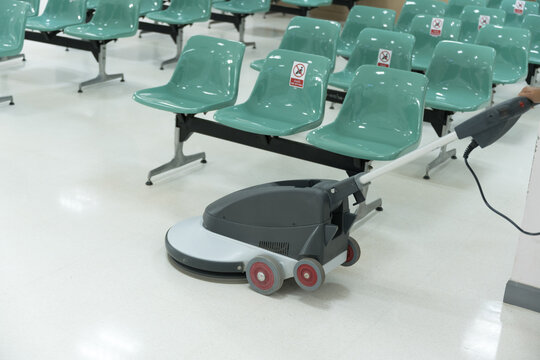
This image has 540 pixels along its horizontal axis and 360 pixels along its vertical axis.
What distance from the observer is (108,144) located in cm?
529

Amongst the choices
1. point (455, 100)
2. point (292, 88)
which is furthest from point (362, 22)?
point (292, 88)

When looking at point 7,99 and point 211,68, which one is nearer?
point 211,68

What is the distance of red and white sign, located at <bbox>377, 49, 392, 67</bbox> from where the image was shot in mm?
5512

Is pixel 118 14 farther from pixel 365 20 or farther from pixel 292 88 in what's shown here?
pixel 292 88

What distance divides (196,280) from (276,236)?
1.47ft

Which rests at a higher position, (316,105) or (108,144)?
(316,105)

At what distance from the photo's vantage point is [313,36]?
600 centimetres

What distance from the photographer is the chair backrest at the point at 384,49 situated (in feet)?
17.9

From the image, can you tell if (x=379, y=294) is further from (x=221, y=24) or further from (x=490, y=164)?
(x=221, y=24)

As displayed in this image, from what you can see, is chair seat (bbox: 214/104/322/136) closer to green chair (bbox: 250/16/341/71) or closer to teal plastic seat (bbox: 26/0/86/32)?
green chair (bbox: 250/16/341/71)

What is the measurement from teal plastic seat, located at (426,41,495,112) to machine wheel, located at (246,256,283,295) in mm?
2370

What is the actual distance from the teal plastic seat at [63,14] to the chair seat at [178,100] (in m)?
2.59

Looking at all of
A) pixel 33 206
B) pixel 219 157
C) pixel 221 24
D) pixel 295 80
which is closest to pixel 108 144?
pixel 219 157

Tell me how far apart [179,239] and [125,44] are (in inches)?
221
